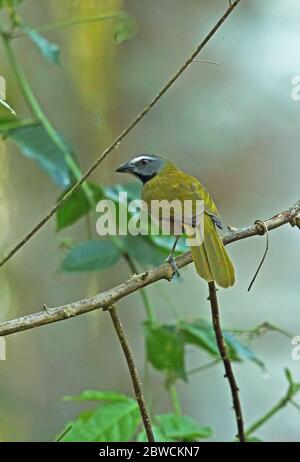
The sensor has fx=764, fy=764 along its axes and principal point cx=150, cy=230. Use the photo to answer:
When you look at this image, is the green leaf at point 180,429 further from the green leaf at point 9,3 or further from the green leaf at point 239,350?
the green leaf at point 9,3

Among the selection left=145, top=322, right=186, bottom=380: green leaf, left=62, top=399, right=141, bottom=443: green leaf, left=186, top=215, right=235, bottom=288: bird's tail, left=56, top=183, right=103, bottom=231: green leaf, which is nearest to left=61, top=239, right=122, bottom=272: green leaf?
left=56, top=183, right=103, bottom=231: green leaf

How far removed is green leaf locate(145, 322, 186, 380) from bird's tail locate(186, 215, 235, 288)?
0.34 m

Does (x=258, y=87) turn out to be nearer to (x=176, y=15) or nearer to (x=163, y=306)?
(x=176, y=15)

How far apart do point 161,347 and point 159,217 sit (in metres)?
0.30

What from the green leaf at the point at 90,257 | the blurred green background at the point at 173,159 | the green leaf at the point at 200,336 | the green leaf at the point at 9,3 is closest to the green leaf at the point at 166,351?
the green leaf at the point at 200,336

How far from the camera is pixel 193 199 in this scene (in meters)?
1.28

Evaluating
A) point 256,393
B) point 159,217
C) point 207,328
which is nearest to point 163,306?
point 256,393

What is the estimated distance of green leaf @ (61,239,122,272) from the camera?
1497 millimetres

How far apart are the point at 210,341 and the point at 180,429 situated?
172mm

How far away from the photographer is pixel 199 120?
2648 millimetres

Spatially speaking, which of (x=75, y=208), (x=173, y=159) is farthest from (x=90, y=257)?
(x=173, y=159)

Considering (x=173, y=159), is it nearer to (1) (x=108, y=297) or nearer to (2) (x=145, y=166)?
Answer: (2) (x=145, y=166)

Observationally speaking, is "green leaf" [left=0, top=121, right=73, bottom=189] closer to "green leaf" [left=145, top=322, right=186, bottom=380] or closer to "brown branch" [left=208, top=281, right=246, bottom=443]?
"green leaf" [left=145, top=322, right=186, bottom=380]

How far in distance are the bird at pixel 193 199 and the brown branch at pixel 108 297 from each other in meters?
0.07
